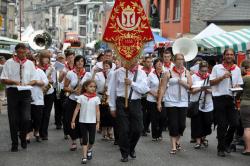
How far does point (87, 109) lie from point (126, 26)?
160cm

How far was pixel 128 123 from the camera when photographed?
9547mm

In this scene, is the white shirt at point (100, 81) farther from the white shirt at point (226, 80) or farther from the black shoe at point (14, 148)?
the white shirt at point (226, 80)

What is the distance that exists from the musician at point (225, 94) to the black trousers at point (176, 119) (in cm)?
66

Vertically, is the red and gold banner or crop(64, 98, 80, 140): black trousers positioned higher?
the red and gold banner

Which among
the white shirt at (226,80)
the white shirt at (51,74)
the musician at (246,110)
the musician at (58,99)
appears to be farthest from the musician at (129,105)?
the musician at (58,99)

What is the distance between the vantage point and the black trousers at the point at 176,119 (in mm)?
10430

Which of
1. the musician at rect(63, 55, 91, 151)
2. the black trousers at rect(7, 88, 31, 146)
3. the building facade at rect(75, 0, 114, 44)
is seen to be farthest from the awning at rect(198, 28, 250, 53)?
→ the building facade at rect(75, 0, 114, 44)

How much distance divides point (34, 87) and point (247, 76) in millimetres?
4116

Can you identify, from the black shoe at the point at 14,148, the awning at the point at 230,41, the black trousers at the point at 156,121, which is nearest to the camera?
the black shoe at the point at 14,148

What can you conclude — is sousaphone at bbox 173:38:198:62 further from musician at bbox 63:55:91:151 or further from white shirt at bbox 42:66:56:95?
musician at bbox 63:55:91:151

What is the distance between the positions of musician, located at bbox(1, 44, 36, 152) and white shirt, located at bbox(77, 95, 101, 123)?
1.15m

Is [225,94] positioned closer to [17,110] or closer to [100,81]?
[100,81]

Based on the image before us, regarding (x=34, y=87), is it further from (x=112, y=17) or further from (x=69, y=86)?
(x=112, y=17)

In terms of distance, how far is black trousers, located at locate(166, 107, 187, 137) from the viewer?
1043 cm
